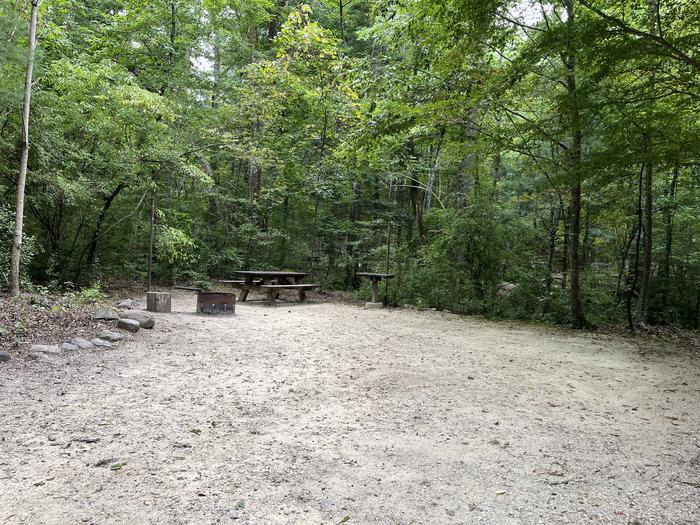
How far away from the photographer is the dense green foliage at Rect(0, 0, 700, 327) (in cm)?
620

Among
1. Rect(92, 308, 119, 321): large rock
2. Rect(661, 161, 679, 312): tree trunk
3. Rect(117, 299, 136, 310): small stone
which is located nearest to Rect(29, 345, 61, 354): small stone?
Rect(92, 308, 119, 321): large rock

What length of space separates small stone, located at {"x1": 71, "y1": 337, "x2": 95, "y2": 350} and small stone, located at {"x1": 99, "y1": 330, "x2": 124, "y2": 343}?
0.81ft

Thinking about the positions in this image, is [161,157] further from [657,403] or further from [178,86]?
[657,403]

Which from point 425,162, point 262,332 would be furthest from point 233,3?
point 262,332

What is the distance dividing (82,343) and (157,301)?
2.74 meters

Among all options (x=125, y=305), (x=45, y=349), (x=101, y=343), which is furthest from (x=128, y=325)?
(x=125, y=305)

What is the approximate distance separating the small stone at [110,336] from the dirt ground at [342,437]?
218mm

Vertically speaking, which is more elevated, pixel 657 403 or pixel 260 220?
pixel 260 220

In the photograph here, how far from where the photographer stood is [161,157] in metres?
8.59

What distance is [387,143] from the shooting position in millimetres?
10109

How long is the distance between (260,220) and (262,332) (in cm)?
837

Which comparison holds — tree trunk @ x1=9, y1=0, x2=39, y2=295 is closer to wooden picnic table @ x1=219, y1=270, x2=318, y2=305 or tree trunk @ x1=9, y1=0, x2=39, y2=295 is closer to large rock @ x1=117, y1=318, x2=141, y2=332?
large rock @ x1=117, y1=318, x2=141, y2=332

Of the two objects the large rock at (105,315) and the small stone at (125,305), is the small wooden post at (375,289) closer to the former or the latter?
the small stone at (125,305)

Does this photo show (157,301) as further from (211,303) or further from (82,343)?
(82,343)
